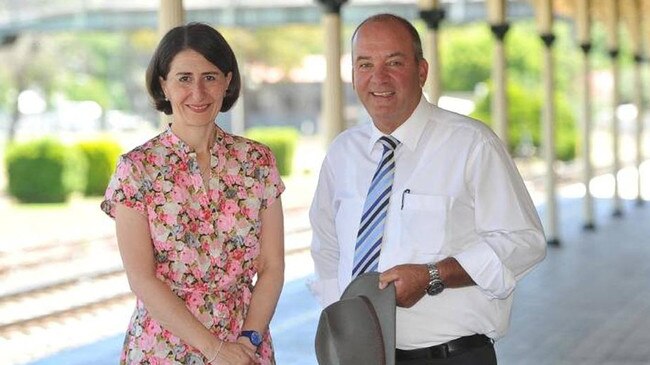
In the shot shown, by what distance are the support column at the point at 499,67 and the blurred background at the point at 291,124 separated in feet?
0.07

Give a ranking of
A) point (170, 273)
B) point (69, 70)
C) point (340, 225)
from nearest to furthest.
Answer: point (170, 273) < point (340, 225) < point (69, 70)

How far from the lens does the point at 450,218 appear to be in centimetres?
290

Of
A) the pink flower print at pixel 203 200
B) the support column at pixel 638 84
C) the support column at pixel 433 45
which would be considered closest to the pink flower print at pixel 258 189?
the pink flower print at pixel 203 200

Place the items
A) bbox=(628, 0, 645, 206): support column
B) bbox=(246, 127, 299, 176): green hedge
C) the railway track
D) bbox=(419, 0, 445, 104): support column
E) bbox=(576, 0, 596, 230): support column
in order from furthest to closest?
bbox=(246, 127, 299, 176): green hedge
bbox=(628, 0, 645, 206): support column
bbox=(576, 0, 596, 230): support column
the railway track
bbox=(419, 0, 445, 104): support column

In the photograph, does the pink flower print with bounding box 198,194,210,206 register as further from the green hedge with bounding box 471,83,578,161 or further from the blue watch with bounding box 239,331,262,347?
the green hedge with bounding box 471,83,578,161

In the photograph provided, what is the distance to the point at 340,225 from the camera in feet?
10.0

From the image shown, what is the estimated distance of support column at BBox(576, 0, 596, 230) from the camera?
17344 mm

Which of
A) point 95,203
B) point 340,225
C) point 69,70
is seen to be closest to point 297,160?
point 95,203

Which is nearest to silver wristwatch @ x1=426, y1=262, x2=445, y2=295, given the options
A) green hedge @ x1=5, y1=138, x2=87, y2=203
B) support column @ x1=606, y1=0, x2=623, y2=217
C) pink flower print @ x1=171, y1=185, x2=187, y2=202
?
pink flower print @ x1=171, y1=185, x2=187, y2=202

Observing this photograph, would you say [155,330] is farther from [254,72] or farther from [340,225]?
[254,72]

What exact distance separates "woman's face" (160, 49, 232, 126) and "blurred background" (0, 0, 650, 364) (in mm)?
301

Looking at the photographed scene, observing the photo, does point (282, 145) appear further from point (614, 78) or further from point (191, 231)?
point (191, 231)

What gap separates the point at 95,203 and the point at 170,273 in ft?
81.4

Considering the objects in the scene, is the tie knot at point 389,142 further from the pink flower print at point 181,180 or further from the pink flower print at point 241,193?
the pink flower print at point 181,180
